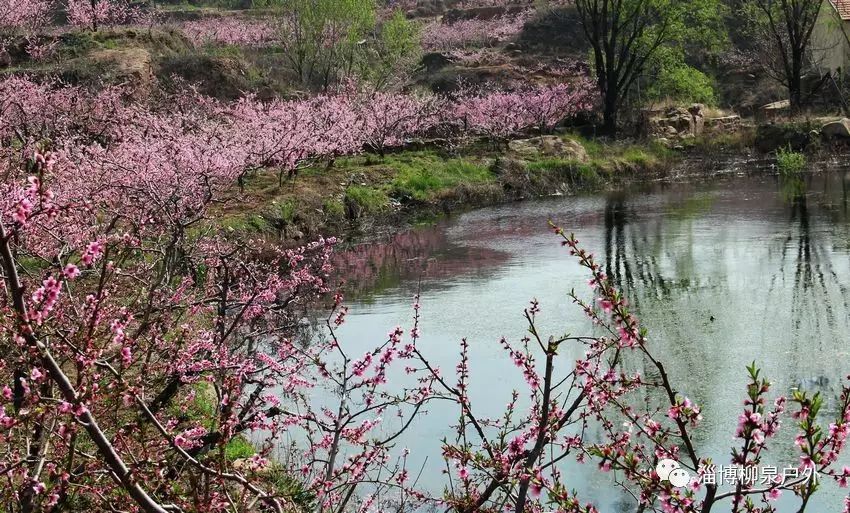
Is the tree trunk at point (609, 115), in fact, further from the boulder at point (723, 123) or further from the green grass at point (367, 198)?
the green grass at point (367, 198)

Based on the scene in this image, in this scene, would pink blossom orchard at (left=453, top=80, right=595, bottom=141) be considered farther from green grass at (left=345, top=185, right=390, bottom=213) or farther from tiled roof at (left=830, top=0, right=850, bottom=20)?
tiled roof at (left=830, top=0, right=850, bottom=20)

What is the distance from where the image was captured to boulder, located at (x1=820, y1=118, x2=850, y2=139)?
95.8 feet

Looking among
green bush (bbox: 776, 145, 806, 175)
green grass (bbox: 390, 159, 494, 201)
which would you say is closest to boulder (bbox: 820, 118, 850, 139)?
green bush (bbox: 776, 145, 806, 175)

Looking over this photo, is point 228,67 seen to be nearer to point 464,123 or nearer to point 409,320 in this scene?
point 464,123

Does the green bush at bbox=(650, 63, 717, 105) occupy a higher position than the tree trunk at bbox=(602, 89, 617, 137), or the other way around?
the green bush at bbox=(650, 63, 717, 105)

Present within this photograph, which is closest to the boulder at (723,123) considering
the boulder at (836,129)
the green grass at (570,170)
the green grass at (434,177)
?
the boulder at (836,129)

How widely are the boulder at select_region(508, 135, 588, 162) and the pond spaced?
461 cm

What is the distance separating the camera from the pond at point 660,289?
8.15 meters

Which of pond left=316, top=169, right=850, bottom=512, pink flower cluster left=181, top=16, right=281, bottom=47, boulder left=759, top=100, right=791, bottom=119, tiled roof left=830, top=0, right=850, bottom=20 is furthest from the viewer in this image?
pink flower cluster left=181, top=16, right=281, bottom=47

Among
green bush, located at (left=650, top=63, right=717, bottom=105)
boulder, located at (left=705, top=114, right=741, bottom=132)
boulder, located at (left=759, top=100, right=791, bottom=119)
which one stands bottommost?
boulder, located at (left=705, top=114, right=741, bottom=132)

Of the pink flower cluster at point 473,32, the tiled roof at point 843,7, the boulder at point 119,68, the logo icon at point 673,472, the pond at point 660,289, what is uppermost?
the pink flower cluster at point 473,32

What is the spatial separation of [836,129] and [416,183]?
15319mm

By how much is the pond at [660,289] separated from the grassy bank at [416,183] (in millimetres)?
1477

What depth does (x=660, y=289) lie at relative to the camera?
12570 mm
